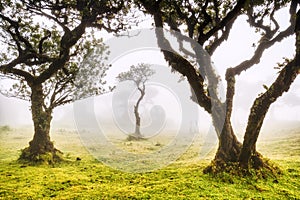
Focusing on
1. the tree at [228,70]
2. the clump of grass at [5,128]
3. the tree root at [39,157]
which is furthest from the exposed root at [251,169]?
the clump of grass at [5,128]

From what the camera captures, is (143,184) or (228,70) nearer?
(143,184)

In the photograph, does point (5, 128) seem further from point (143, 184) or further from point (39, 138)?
point (143, 184)

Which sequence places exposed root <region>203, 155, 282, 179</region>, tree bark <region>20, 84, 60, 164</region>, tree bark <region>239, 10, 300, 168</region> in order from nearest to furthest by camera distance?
tree bark <region>239, 10, 300, 168</region>
exposed root <region>203, 155, 282, 179</region>
tree bark <region>20, 84, 60, 164</region>

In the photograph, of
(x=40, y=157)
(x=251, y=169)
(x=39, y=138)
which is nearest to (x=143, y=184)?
(x=251, y=169)

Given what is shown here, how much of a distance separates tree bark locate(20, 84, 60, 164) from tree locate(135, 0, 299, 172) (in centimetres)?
1135

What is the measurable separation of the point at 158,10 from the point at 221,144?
9224 mm

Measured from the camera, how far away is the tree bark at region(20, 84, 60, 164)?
19.3 metres

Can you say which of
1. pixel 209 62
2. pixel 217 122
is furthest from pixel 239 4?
pixel 217 122

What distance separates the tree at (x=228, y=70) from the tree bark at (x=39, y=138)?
1135cm

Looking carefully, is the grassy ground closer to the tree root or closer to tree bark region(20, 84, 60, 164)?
the tree root

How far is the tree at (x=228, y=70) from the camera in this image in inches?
546

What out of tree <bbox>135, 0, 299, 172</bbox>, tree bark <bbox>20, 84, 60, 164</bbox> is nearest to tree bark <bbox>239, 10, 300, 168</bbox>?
tree <bbox>135, 0, 299, 172</bbox>

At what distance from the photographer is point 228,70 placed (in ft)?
53.4

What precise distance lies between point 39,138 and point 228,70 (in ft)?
51.1
